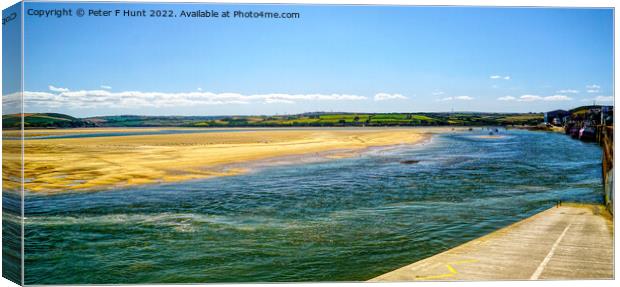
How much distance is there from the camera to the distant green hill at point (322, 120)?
34.7 ft

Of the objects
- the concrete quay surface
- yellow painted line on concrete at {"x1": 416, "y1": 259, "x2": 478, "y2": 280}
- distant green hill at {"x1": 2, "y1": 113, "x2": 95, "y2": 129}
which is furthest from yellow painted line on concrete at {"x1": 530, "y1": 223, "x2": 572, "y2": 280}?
distant green hill at {"x1": 2, "y1": 113, "x2": 95, "y2": 129}

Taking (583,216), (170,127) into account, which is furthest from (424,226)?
(170,127)

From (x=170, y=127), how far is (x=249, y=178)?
4.27 metres

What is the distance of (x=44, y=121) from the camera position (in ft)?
30.3

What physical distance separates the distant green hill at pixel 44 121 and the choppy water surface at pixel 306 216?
5.13ft

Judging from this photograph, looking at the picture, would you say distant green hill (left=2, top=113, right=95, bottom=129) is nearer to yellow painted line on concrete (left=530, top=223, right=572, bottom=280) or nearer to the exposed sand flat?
the exposed sand flat

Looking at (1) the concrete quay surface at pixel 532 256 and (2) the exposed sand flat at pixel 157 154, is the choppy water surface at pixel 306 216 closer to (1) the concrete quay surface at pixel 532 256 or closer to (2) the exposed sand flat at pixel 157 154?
(2) the exposed sand flat at pixel 157 154

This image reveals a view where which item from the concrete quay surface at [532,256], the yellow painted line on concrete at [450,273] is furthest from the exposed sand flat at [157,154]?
the yellow painted line on concrete at [450,273]

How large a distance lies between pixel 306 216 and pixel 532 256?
502 cm

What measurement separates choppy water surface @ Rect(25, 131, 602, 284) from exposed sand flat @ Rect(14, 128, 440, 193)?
376 millimetres

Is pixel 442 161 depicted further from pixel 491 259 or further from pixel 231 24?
pixel 231 24

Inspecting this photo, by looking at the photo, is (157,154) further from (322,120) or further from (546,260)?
(546,260)

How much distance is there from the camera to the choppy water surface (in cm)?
939

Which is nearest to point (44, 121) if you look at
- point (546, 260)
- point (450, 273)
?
point (450, 273)
